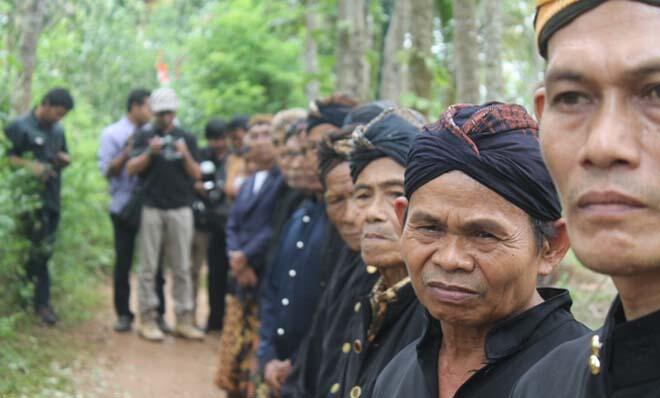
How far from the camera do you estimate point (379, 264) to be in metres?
3.51

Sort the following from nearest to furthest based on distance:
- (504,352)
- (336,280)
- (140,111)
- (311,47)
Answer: (504,352) → (336,280) → (140,111) → (311,47)

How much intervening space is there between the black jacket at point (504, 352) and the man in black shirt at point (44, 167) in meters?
7.42

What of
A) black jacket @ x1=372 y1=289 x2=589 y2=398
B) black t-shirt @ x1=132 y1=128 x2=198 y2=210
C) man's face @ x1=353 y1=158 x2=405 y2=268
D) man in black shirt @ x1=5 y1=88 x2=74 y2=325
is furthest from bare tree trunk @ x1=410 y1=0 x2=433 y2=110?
black jacket @ x1=372 y1=289 x2=589 y2=398

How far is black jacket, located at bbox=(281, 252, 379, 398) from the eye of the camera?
165 inches

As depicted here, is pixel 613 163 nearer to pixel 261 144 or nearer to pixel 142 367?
pixel 261 144

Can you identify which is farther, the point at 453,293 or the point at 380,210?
the point at 380,210

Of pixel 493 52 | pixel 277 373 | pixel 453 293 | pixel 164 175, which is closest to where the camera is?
pixel 453 293

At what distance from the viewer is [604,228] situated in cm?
139

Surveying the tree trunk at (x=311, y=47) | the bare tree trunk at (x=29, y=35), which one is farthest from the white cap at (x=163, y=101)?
the tree trunk at (x=311, y=47)

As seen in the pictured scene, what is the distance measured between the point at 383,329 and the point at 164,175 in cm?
695

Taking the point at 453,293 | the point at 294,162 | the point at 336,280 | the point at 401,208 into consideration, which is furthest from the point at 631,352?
the point at 294,162

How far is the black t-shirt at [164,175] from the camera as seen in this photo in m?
9.88

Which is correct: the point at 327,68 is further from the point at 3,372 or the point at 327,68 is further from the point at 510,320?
the point at 510,320

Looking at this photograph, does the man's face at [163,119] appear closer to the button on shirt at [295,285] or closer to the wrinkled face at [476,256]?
the button on shirt at [295,285]
